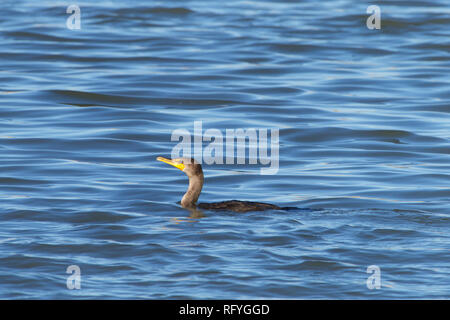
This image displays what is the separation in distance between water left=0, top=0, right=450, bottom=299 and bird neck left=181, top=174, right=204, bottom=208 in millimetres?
273

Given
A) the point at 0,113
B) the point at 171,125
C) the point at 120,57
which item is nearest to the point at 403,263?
the point at 171,125

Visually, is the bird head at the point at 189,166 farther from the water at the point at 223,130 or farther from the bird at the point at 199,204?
the water at the point at 223,130

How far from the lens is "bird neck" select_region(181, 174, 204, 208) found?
11.8m

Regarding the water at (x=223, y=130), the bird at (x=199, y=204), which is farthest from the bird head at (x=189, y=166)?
the water at (x=223, y=130)

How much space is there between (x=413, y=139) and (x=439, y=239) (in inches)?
234

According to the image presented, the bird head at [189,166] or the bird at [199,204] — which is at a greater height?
the bird head at [189,166]

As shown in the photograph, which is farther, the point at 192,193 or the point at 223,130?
the point at 223,130

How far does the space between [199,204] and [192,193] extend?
7.1 inches

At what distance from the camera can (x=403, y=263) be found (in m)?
9.51

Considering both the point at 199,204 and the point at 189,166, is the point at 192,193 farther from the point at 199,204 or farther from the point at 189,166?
the point at 189,166

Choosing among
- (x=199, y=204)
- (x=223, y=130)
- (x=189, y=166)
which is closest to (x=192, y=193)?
(x=199, y=204)

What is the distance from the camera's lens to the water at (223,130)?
927 cm

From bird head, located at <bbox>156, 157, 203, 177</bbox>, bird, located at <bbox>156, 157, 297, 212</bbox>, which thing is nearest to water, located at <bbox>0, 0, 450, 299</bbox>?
bird, located at <bbox>156, 157, 297, 212</bbox>

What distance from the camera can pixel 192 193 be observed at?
1188 centimetres
